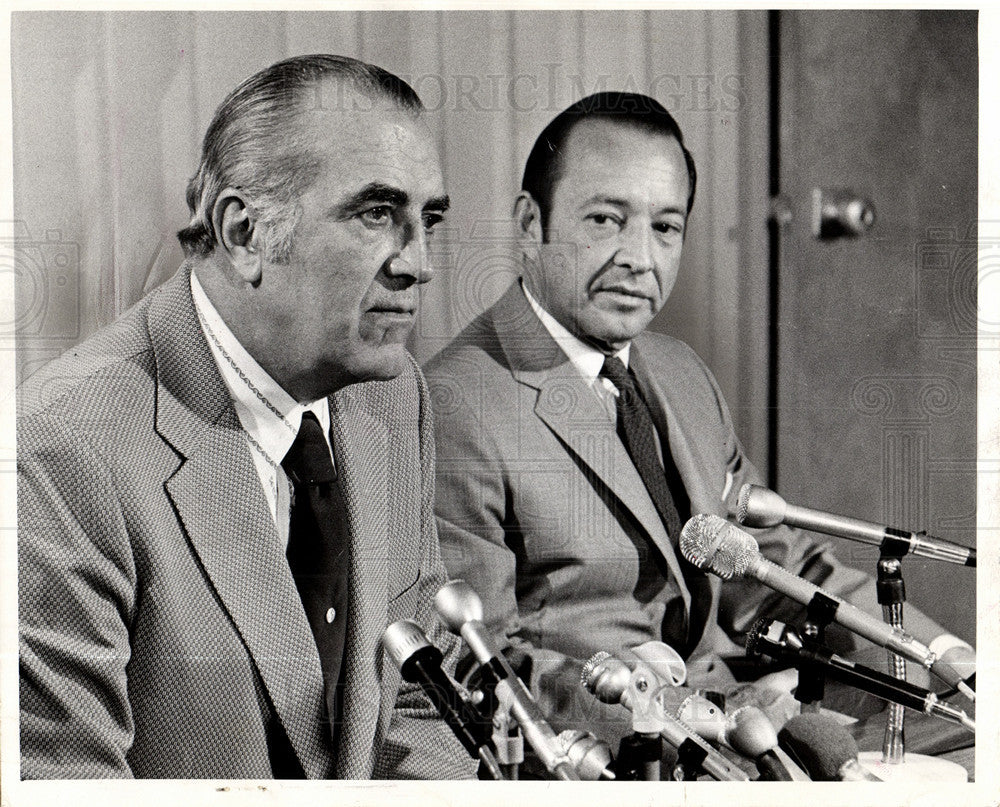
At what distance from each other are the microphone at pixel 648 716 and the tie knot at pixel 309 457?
0.74m

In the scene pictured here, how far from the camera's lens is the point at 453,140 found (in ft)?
8.89

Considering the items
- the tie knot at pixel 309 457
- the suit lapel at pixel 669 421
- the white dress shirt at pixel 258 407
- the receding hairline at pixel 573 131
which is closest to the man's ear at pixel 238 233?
the white dress shirt at pixel 258 407

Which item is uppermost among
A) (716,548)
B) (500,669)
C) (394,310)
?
(394,310)

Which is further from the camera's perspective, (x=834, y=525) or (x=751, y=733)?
(x=834, y=525)

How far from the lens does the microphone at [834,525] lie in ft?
9.05

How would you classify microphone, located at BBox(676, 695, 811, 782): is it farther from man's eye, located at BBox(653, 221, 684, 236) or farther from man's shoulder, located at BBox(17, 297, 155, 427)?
man's shoulder, located at BBox(17, 297, 155, 427)

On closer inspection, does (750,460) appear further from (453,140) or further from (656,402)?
(453,140)

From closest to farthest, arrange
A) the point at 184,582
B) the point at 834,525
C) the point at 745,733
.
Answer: the point at 184,582
the point at 745,733
the point at 834,525

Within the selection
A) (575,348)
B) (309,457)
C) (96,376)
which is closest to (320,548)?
(309,457)

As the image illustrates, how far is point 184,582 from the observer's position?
2549 millimetres

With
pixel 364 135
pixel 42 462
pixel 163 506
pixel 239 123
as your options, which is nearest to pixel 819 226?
pixel 364 135

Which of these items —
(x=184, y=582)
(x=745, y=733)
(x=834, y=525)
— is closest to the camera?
(x=184, y=582)

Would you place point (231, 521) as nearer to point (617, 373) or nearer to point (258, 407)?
point (258, 407)

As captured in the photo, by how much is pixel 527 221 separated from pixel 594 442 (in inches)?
21.1
